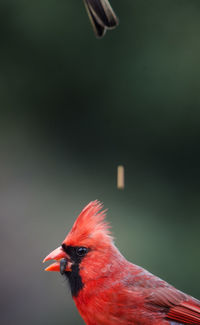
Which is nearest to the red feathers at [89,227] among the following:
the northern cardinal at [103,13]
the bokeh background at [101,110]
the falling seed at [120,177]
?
the northern cardinal at [103,13]

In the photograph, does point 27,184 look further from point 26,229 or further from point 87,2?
point 87,2

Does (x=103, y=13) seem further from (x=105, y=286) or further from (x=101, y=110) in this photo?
(x=101, y=110)

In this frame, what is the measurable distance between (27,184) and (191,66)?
1064mm

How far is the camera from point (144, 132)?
8.90ft

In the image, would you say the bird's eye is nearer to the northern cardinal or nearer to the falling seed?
the northern cardinal

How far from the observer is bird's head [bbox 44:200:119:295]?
1399mm

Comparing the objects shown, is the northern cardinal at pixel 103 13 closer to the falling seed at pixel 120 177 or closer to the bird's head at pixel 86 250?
the bird's head at pixel 86 250

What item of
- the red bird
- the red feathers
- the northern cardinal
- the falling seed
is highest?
the northern cardinal

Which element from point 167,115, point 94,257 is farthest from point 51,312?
point 167,115

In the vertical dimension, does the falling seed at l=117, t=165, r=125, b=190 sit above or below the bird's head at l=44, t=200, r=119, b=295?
above

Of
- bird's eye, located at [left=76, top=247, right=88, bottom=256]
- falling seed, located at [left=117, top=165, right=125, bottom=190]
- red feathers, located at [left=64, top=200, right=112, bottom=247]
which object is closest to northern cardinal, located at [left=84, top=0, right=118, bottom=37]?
red feathers, located at [left=64, top=200, right=112, bottom=247]

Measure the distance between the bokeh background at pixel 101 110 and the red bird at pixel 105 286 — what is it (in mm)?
893

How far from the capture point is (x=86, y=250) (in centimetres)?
144

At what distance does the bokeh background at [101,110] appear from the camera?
251 cm
